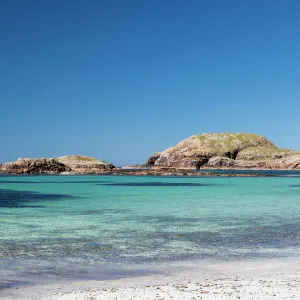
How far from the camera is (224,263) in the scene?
1551cm

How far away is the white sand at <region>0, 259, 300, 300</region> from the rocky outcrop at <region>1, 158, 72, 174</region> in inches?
5105

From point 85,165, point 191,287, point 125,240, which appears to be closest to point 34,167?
point 85,165

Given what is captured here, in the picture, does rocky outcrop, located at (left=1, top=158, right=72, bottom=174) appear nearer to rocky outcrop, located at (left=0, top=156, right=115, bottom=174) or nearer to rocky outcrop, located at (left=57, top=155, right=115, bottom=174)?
rocky outcrop, located at (left=0, top=156, right=115, bottom=174)

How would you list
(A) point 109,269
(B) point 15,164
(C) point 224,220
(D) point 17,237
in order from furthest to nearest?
(B) point 15,164, (C) point 224,220, (D) point 17,237, (A) point 109,269

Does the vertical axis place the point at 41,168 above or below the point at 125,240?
above

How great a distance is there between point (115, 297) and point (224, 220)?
18077mm

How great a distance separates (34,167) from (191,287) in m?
132

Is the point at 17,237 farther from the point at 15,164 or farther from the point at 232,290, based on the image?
the point at 15,164

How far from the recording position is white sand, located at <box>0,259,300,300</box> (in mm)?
11055

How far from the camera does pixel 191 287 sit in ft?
39.4

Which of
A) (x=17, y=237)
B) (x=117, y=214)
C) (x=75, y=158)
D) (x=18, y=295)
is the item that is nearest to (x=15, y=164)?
(x=75, y=158)

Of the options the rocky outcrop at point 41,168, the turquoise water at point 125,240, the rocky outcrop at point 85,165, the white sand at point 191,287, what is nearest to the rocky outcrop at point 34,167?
the rocky outcrop at point 41,168

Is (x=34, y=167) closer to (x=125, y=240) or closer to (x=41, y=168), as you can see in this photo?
(x=41, y=168)

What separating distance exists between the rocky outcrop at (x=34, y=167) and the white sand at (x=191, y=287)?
425 ft
